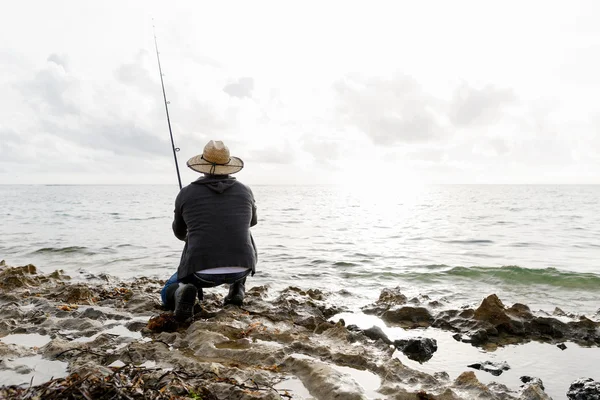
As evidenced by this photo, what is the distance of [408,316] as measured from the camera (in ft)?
18.1

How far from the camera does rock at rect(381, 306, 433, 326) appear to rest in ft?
17.8

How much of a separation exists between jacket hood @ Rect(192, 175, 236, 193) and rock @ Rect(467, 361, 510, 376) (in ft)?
10.1

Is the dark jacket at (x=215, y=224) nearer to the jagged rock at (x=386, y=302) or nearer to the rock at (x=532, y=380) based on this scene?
the jagged rock at (x=386, y=302)

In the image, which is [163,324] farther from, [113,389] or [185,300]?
[113,389]

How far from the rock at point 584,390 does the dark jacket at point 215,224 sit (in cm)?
323

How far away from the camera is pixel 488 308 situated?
5176mm

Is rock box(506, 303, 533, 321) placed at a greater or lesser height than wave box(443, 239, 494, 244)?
greater

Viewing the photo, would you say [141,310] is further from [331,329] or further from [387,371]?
[387,371]

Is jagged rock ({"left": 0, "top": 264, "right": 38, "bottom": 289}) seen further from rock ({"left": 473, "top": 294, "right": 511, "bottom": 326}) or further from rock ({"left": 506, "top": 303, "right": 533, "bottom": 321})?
rock ({"left": 506, "top": 303, "right": 533, "bottom": 321})

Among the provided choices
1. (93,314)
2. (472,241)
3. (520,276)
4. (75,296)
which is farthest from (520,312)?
(472,241)

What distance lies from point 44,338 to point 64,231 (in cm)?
1384

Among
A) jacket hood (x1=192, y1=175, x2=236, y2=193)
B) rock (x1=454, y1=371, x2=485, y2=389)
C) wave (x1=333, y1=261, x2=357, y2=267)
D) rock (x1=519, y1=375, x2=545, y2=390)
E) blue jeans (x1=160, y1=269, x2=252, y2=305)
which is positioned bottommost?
wave (x1=333, y1=261, x2=357, y2=267)

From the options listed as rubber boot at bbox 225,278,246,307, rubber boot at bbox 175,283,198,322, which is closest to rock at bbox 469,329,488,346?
rubber boot at bbox 225,278,246,307

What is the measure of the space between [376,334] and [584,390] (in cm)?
190
